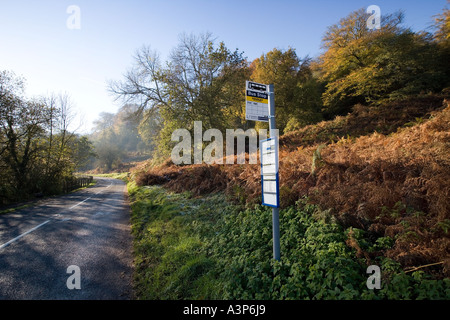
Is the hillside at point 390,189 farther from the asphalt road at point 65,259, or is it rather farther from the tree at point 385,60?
the tree at point 385,60

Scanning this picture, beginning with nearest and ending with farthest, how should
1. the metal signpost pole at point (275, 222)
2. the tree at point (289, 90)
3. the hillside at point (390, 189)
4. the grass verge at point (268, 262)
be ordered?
the grass verge at point (268, 262) < the hillside at point (390, 189) < the metal signpost pole at point (275, 222) < the tree at point (289, 90)

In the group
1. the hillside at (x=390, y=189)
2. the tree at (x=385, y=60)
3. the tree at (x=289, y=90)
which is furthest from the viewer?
the tree at (x=289, y=90)

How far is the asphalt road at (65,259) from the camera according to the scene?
401cm

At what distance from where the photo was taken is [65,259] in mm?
5309

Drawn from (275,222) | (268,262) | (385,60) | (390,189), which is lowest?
(268,262)

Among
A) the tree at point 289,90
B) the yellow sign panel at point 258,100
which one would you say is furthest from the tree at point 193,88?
the yellow sign panel at point 258,100

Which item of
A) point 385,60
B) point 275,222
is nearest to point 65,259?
point 275,222

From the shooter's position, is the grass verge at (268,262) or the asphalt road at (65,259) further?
the asphalt road at (65,259)

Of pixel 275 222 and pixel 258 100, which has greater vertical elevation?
pixel 258 100

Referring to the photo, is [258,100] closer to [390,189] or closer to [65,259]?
[390,189]

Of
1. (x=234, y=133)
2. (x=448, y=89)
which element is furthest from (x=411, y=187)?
(x=234, y=133)

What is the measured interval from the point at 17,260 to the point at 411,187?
30.9 feet

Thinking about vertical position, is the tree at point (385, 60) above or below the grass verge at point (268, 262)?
above
